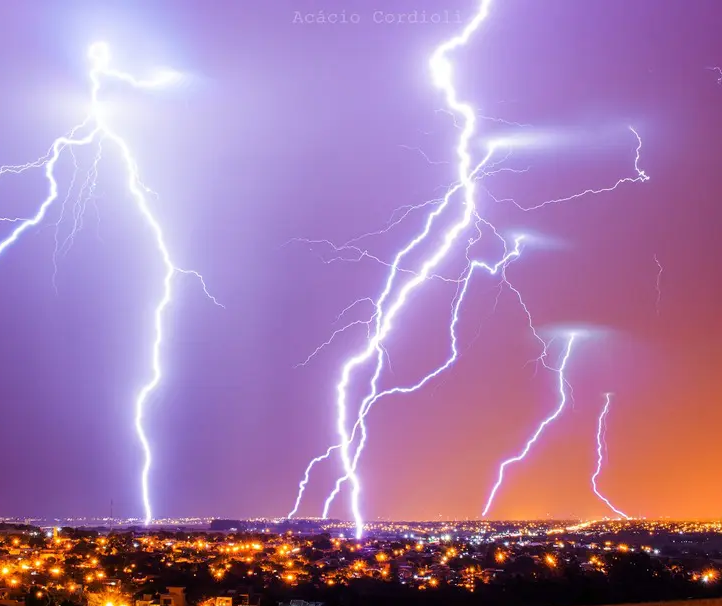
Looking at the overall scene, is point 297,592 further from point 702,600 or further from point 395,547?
point 395,547

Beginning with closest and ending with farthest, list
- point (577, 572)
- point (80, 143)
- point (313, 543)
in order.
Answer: point (80, 143)
point (577, 572)
point (313, 543)

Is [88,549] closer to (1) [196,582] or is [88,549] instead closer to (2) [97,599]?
(1) [196,582]

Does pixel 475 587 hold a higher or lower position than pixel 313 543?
lower

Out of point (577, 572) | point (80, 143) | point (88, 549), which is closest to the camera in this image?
point (80, 143)

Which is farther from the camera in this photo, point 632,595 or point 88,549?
point 88,549

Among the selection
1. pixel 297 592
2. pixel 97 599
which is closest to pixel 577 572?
pixel 297 592

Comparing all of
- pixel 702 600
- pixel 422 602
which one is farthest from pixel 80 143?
pixel 702 600

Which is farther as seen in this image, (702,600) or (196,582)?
(196,582)

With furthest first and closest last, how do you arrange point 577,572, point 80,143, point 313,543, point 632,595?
point 313,543 → point 577,572 → point 632,595 → point 80,143

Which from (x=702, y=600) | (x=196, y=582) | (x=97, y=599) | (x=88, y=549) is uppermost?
(x=88, y=549)
